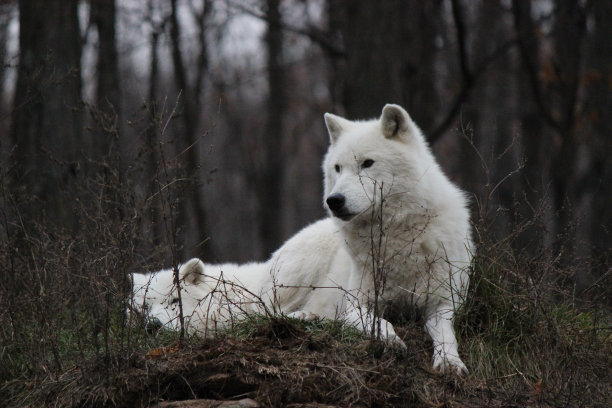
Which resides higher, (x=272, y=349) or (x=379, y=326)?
(x=379, y=326)

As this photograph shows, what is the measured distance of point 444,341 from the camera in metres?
4.46

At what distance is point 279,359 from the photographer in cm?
402

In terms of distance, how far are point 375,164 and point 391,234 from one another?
0.54 meters

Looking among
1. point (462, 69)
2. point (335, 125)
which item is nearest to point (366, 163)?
point (335, 125)

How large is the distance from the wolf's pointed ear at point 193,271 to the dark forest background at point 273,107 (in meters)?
0.32

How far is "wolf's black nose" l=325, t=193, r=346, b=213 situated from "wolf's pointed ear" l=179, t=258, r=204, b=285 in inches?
58.4

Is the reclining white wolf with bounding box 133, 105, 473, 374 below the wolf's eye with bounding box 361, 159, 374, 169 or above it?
below

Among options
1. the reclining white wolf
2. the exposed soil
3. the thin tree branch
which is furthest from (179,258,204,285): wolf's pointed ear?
the thin tree branch

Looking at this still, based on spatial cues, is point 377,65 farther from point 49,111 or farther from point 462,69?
point 49,111

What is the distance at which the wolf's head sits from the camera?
195 inches

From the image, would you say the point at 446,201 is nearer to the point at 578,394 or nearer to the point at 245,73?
the point at 578,394

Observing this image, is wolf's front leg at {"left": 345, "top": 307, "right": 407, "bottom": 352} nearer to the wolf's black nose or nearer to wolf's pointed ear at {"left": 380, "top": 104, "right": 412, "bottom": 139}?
the wolf's black nose

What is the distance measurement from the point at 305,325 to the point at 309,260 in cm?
133

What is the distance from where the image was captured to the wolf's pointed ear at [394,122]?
5.25 meters
